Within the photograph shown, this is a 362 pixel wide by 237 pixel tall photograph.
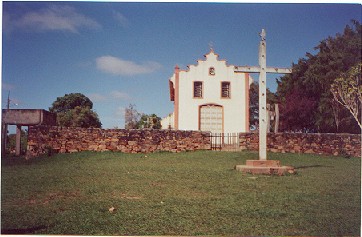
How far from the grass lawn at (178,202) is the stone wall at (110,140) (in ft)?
9.14

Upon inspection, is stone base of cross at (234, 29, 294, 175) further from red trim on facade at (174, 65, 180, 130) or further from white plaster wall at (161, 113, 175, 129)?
white plaster wall at (161, 113, 175, 129)

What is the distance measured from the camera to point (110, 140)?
10.2 meters

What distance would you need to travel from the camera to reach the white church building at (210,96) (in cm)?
1479

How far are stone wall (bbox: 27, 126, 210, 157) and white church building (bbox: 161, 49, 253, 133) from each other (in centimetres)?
378

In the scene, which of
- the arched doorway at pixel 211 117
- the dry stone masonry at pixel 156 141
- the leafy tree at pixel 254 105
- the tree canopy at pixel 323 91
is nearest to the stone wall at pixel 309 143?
the dry stone masonry at pixel 156 141

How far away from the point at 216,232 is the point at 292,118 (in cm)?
1228

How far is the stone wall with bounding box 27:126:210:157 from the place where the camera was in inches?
373

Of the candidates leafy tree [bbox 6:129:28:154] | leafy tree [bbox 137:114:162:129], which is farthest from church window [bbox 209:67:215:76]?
leafy tree [bbox 6:129:28:154]

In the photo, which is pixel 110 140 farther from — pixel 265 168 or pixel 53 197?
pixel 53 197

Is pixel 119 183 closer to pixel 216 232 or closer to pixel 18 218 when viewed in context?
pixel 18 218

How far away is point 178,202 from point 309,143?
294 inches

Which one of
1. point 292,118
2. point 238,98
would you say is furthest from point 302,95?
point 238,98

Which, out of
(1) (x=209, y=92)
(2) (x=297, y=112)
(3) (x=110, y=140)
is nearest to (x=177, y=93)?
(1) (x=209, y=92)

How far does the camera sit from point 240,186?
16.8 feet
